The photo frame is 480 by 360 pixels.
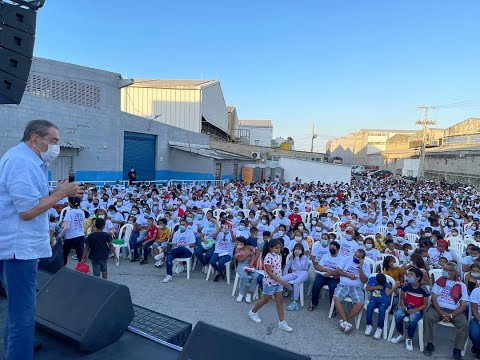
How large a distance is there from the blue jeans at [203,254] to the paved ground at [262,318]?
36 centimetres

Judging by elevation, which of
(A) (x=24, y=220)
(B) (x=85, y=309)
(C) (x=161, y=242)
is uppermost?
(A) (x=24, y=220)

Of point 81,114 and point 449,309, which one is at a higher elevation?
point 81,114

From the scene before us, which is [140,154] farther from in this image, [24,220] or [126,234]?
[24,220]

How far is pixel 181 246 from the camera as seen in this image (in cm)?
714

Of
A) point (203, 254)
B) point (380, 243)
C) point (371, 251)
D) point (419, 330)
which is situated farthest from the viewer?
point (380, 243)

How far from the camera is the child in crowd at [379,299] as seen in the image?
5.03 metres

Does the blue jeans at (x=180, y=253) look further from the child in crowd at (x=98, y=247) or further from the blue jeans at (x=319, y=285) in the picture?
the blue jeans at (x=319, y=285)

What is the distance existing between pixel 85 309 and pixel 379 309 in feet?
13.6

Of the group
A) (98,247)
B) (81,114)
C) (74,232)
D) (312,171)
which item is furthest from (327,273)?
(312,171)

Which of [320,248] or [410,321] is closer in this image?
[410,321]

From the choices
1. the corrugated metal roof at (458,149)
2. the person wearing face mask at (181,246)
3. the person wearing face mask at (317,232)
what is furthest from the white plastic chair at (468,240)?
the corrugated metal roof at (458,149)

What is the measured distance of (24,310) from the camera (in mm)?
2049

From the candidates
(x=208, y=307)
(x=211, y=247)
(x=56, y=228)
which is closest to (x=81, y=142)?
(x=56, y=228)

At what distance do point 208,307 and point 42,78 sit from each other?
14.0 meters
